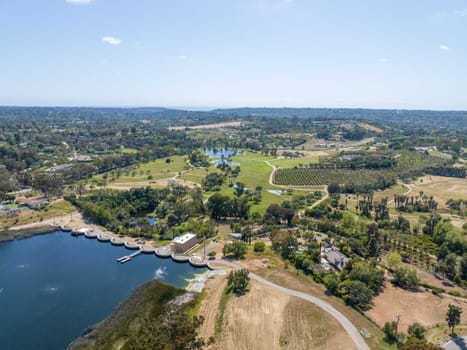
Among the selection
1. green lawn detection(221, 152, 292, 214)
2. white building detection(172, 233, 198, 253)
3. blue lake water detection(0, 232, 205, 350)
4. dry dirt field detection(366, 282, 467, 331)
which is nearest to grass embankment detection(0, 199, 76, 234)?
blue lake water detection(0, 232, 205, 350)

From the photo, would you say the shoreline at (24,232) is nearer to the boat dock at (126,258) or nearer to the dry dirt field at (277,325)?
the boat dock at (126,258)

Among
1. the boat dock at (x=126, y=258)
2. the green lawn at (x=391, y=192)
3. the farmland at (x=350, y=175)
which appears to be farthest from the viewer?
the farmland at (x=350, y=175)

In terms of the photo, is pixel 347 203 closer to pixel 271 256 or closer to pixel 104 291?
pixel 271 256

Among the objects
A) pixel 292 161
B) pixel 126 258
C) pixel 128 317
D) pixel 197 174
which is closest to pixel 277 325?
pixel 128 317

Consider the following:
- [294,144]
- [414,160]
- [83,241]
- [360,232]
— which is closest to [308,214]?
[360,232]

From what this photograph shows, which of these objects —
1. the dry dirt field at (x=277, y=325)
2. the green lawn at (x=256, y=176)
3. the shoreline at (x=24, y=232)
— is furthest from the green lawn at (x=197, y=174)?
the dry dirt field at (x=277, y=325)

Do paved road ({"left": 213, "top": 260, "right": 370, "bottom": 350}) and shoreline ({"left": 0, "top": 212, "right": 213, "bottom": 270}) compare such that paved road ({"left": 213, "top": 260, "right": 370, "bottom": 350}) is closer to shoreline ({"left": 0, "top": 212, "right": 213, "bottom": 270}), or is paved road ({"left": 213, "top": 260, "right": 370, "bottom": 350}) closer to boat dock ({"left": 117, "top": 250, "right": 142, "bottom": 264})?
shoreline ({"left": 0, "top": 212, "right": 213, "bottom": 270})

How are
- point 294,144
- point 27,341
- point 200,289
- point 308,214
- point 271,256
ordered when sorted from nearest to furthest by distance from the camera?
point 27,341
point 200,289
point 271,256
point 308,214
point 294,144
